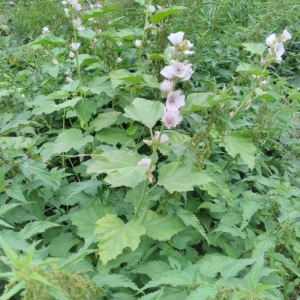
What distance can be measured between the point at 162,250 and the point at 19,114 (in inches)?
60.8

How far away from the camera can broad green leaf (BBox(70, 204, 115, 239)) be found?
1.81m

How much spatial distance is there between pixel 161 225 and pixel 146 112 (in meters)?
0.57

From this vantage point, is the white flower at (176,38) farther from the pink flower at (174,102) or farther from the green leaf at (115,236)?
the green leaf at (115,236)

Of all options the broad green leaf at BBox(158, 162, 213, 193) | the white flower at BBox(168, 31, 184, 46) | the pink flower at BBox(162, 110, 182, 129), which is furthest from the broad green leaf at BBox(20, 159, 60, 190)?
the white flower at BBox(168, 31, 184, 46)

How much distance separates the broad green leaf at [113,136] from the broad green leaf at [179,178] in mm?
683

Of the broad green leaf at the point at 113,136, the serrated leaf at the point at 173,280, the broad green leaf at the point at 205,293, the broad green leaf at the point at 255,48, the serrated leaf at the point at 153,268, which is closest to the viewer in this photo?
the broad green leaf at the point at 205,293

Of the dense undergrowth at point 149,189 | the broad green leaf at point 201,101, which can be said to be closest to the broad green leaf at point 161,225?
the dense undergrowth at point 149,189

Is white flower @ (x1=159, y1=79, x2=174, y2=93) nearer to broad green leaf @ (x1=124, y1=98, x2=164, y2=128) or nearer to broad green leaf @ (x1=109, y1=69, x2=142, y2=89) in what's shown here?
broad green leaf @ (x1=124, y1=98, x2=164, y2=128)

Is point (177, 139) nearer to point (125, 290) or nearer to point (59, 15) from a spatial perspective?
point (125, 290)

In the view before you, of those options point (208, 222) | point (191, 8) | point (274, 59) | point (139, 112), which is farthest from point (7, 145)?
point (191, 8)

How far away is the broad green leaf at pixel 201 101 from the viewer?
58.2 inches

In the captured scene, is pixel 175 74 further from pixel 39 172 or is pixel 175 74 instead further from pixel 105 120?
pixel 105 120

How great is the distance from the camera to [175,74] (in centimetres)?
142

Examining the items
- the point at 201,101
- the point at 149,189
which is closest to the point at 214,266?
the point at 149,189
